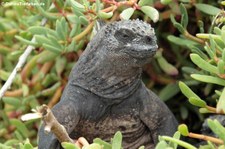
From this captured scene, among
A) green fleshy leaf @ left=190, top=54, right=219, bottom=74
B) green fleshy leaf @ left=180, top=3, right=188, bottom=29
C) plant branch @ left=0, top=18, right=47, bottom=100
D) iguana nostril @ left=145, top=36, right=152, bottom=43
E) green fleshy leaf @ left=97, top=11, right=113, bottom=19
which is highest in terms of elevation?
green fleshy leaf @ left=97, top=11, right=113, bottom=19

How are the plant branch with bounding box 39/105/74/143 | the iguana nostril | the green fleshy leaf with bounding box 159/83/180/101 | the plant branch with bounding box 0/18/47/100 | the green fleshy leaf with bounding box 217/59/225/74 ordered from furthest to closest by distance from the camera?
1. the green fleshy leaf with bounding box 159/83/180/101
2. the plant branch with bounding box 0/18/47/100
3. the iguana nostril
4. the green fleshy leaf with bounding box 217/59/225/74
5. the plant branch with bounding box 39/105/74/143

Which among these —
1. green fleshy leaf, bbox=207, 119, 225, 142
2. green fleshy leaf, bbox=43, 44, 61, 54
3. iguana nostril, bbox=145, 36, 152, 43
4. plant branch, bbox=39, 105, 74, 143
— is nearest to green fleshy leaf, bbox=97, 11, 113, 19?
iguana nostril, bbox=145, 36, 152, 43

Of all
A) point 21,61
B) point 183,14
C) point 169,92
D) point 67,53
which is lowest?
point 169,92

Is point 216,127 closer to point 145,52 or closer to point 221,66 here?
point 221,66

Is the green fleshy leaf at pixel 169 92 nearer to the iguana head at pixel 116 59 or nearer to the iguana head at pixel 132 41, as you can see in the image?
the iguana head at pixel 116 59

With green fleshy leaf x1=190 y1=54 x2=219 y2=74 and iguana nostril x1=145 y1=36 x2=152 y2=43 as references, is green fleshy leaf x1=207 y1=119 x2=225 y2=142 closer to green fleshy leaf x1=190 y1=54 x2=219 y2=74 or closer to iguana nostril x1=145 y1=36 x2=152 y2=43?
green fleshy leaf x1=190 y1=54 x2=219 y2=74

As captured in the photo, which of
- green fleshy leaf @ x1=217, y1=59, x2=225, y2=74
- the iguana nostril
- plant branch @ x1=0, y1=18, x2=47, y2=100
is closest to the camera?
green fleshy leaf @ x1=217, y1=59, x2=225, y2=74

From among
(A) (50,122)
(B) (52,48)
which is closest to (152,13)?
(B) (52,48)
